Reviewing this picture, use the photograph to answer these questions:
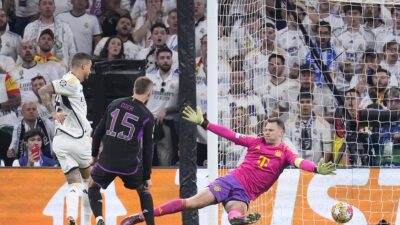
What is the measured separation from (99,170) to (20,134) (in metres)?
3.66

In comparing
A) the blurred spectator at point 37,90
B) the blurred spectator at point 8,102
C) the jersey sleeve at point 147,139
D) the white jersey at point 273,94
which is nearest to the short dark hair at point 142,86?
the jersey sleeve at point 147,139

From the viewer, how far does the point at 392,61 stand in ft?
50.6

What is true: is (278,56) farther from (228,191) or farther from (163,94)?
(228,191)

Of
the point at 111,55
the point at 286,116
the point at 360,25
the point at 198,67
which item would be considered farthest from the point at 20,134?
the point at 360,25

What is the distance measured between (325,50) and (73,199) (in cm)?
578

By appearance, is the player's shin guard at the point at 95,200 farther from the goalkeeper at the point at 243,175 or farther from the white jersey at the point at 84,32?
the white jersey at the point at 84,32

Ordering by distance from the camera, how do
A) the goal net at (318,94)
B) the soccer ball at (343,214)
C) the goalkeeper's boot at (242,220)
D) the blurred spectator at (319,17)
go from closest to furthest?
the goalkeeper's boot at (242,220) < the soccer ball at (343,214) < the goal net at (318,94) < the blurred spectator at (319,17)

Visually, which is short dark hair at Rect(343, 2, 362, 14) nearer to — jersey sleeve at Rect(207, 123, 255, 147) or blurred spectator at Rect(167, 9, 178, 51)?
blurred spectator at Rect(167, 9, 178, 51)

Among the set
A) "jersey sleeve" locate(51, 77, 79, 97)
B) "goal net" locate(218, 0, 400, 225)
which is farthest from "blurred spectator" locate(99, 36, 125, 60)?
"jersey sleeve" locate(51, 77, 79, 97)

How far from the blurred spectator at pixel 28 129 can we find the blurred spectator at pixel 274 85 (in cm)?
335

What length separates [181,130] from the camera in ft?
37.3

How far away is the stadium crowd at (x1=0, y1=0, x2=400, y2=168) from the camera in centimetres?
1437

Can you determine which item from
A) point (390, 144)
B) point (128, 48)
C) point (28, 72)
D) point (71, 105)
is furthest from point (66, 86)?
point (390, 144)

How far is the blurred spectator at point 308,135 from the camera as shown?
1448 centimetres
